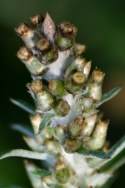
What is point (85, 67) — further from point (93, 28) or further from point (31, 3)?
point (31, 3)

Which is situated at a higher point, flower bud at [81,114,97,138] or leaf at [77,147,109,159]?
flower bud at [81,114,97,138]

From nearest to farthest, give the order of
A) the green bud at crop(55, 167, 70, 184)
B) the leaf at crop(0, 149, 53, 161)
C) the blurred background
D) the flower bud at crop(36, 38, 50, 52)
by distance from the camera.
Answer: the flower bud at crop(36, 38, 50, 52)
the leaf at crop(0, 149, 53, 161)
the green bud at crop(55, 167, 70, 184)
the blurred background

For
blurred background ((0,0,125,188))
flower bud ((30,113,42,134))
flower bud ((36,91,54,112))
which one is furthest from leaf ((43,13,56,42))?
blurred background ((0,0,125,188))

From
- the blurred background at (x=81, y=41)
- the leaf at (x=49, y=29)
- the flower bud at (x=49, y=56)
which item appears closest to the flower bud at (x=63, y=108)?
the flower bud at (x=49, y=56)

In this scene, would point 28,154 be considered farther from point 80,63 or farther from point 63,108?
point 80,63

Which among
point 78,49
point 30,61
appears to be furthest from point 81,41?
point 30,61

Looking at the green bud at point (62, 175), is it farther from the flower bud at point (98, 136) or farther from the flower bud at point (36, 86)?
the flower bud at point (36, 86)

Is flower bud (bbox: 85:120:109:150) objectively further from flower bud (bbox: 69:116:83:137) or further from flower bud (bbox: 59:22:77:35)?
flower bud (bbox: 59:22:77:35)

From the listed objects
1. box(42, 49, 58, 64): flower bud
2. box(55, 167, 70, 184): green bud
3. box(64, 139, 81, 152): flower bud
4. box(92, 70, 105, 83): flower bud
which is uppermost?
box(42, 49, 58, 64): flower bud
